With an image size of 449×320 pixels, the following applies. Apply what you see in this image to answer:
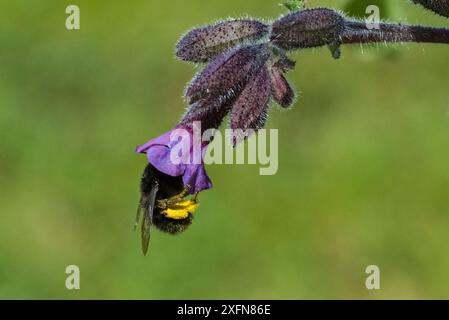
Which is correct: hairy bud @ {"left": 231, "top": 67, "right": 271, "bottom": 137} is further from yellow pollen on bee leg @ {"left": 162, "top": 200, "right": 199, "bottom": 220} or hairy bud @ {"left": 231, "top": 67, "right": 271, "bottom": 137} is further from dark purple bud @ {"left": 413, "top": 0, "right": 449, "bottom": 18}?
dark purple bud @ {"left": 413, "top": 0, "right": 449, "bottom": 18}

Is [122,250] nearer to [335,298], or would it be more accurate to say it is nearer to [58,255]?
[58,255]

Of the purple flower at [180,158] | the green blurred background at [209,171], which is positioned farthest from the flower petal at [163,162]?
the green blurred background at [209,171]

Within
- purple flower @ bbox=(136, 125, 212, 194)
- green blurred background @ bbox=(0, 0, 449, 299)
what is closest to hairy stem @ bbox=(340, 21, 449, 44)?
purple flower @ bbox=(136, 125, 212, 194)

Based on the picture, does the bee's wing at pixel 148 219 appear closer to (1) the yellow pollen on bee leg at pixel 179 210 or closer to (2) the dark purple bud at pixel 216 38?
(1) the yellow pollen on bee leg at pixel 179 210

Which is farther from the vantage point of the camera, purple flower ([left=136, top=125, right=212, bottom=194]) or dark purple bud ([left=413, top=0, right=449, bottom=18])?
dark purple bud ([left=413, top=0, right=449, bottom=18])

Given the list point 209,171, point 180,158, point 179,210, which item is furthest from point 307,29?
point 209,171

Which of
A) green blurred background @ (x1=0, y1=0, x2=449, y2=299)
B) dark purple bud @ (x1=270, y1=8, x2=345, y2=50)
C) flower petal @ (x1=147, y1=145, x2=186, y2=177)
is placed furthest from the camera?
green blurred background @ (x1=0, y1=0, x2=449, y2=299)
